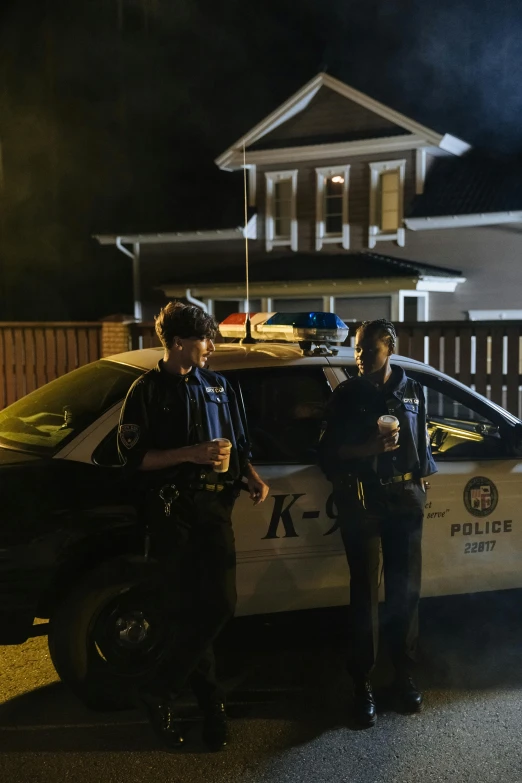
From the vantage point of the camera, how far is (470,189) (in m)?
14.2

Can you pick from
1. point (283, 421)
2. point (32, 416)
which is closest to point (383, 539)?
point (283, 421)

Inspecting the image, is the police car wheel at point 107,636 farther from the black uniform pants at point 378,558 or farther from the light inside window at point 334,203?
the light inside window at point 334,203

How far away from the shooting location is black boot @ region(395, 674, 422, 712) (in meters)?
3.15

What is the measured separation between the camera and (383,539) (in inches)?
124

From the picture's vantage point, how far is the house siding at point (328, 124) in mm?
14961

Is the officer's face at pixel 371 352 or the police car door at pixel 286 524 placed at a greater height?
the officer's face at pixel 371 352

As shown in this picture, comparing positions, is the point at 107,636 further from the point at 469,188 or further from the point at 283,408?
the point at 469,188

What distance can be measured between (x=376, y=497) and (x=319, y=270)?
12417 millimetres

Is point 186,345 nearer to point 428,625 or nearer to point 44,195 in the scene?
point 428,625

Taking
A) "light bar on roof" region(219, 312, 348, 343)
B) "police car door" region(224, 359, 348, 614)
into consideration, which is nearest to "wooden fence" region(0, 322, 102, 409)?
"light bar on roof" region(219, 312, 348, 343)

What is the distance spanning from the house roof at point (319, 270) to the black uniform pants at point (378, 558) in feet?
36.2

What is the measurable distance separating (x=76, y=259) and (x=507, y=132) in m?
12.6

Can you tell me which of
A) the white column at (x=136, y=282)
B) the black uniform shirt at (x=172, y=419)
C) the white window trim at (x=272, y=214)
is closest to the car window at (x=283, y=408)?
the black uniform shirt at (x=172, y=419)

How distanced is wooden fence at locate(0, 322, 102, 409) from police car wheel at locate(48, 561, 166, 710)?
554 centimetres
